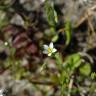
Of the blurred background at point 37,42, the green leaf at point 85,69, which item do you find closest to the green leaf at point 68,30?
the blurred background at point 37,42

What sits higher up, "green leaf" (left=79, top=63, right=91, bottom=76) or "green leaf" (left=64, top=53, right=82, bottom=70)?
"green leaf" (left=64, top=53, right=82, bottom=70)

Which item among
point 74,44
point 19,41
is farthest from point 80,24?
point 19,41

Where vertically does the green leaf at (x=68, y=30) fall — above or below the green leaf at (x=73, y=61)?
above

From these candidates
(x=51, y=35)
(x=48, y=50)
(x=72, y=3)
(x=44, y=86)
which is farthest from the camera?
(x=72, y=3)

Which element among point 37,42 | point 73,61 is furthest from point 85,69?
point 37,42

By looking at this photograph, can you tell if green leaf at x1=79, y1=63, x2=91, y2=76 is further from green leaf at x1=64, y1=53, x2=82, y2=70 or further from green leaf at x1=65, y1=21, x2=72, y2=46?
green leaf at x1=65, y1=21, x2=72, y2=46

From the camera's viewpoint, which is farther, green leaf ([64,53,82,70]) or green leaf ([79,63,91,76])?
green leaf ([79,63,91,76])

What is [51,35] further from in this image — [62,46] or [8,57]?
[8,57]

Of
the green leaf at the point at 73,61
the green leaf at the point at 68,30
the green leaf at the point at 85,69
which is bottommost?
the green leaf at the point at 85,69

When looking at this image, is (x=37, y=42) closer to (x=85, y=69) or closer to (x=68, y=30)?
(x=68, y=30)

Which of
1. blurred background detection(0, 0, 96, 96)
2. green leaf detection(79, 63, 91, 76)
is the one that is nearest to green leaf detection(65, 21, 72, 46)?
blurred background detection(0, 0, 96, 96)

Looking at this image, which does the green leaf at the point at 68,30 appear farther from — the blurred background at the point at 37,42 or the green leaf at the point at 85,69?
the green leaf at the point at 85,69
